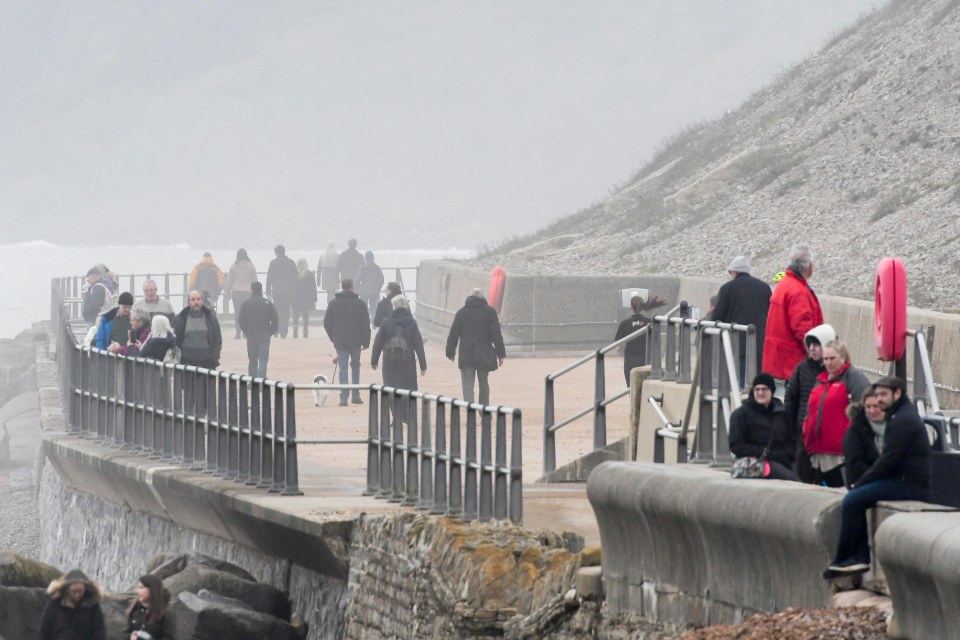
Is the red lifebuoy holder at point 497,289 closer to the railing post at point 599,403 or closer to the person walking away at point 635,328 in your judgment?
the person walking away at point 635,328

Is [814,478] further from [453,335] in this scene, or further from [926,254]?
[926,254]

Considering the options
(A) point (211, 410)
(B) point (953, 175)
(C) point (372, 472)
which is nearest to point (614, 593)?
(C) point (372, 472)

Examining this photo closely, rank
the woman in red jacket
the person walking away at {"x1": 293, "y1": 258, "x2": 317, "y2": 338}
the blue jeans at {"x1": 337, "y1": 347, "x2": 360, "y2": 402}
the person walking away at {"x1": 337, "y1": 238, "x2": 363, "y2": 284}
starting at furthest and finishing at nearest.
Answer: the person walking away at {"x1": 337, "y1": 238, "x2": 363, "y2": 284} < the person walking away at {"x1": 293, "y1": 258, "x2": 317, "y2": 338} < the blue jeans at {"x1": 337, "y1": 347, "x2": 360, "y2": 402} < the woman in red jacket

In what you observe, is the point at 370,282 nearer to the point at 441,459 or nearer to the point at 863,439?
the point at 441,459

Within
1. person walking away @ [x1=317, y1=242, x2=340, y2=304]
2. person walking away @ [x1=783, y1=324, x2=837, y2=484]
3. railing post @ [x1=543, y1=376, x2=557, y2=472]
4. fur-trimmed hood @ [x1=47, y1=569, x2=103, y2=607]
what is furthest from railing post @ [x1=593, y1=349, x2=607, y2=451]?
person walking away @ [x1=317, y1=242, x2=340, y2=304]

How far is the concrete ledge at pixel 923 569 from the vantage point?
22.3ft

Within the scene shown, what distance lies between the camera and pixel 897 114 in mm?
39688

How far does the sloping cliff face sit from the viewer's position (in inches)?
1259

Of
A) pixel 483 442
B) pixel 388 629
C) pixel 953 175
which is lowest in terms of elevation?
pixel 388 629

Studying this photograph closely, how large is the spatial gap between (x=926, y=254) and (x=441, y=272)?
896 cm

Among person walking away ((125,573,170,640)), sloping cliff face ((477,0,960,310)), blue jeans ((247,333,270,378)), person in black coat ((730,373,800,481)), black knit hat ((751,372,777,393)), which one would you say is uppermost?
sloping cliff face ((477,0,960,310))

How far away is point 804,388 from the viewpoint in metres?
9.77

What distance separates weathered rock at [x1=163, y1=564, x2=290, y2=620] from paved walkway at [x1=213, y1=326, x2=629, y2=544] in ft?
2.36

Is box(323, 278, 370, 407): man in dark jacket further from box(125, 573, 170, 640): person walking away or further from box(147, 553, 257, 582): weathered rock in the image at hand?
box(125, 573, 170, 640): person walking away
